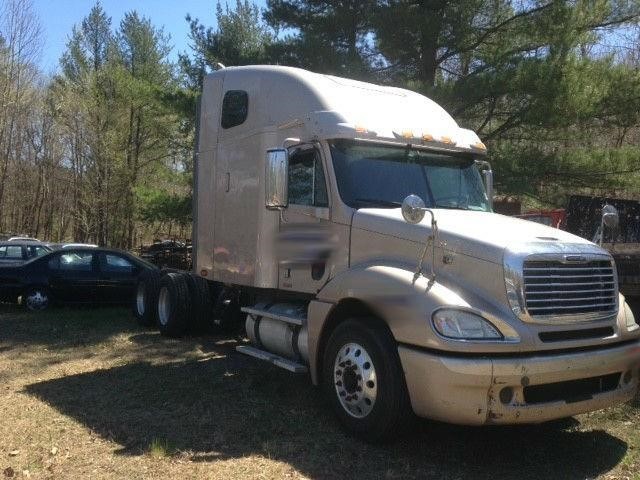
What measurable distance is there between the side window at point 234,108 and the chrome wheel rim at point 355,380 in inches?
135

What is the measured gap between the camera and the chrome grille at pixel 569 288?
476cm

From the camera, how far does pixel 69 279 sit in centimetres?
1318

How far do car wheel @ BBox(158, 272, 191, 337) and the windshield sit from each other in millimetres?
4428

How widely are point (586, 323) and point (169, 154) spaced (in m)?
32.3

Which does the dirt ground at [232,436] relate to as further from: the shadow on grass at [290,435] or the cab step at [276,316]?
the cab step at [276,316]

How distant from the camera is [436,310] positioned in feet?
15.2

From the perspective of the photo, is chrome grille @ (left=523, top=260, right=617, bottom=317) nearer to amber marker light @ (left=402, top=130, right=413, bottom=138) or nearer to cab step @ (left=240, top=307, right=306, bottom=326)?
amber marker light @ (left=402, top=130, right=413, bottom=138)

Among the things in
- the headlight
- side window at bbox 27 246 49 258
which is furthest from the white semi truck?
side window at bbox 27 246 49 258

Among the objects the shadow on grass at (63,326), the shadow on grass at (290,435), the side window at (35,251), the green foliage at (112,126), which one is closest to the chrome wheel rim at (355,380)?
the shadow on grass at (290,435)

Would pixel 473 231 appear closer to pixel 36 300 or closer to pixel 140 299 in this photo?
pixel 140 299

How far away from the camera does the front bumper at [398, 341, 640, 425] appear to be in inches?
176

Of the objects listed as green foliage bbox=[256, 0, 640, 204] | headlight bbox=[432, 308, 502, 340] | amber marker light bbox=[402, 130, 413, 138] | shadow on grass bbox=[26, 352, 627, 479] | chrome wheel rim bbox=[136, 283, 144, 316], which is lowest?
shadow on grass bbox=[26, 352, 627, 479]

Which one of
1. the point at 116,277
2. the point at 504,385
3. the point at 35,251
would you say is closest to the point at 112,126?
the point at 35,251

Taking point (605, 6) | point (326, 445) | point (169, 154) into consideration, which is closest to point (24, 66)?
point (169, 154)
